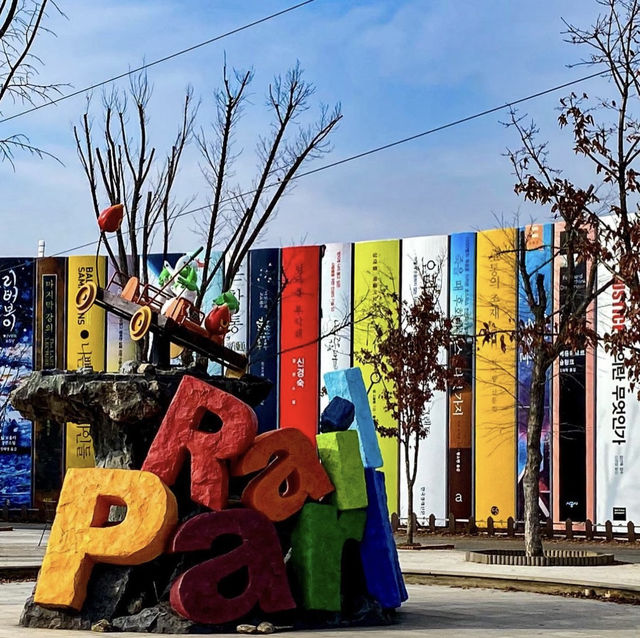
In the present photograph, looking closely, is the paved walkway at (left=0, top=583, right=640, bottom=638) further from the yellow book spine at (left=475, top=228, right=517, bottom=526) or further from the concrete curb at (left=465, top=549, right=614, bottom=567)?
the yellow book spine at (left=475, top=228, right=517, bottom=526)

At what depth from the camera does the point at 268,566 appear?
9.51 meters

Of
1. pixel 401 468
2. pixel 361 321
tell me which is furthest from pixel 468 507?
pixel 361 321

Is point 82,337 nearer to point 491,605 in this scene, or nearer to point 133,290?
point 133,290

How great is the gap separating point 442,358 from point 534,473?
7.42 m

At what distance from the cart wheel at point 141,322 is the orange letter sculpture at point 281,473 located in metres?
1.35

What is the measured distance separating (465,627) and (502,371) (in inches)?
546

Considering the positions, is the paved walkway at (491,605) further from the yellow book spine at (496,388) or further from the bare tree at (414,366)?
the yellow book spine at (496,388)

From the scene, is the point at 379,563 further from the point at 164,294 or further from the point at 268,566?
the point at 164,294

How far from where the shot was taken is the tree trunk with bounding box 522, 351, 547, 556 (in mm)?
16578

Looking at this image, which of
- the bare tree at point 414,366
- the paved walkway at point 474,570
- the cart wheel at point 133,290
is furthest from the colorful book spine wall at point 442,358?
the cart wheel at point 133,290

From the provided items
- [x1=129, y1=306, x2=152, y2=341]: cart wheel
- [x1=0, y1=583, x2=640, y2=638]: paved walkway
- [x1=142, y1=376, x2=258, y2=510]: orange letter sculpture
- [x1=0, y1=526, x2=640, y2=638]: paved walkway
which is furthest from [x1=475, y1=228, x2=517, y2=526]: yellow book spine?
[x1=142, y1=376, x2=258, y2=510]: orange letter sculpture

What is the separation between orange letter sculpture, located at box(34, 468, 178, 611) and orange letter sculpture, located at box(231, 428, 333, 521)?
2.09 feet

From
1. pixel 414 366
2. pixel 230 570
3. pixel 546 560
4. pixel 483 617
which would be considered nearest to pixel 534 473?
pixel 546 560

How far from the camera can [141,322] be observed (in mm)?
10281
